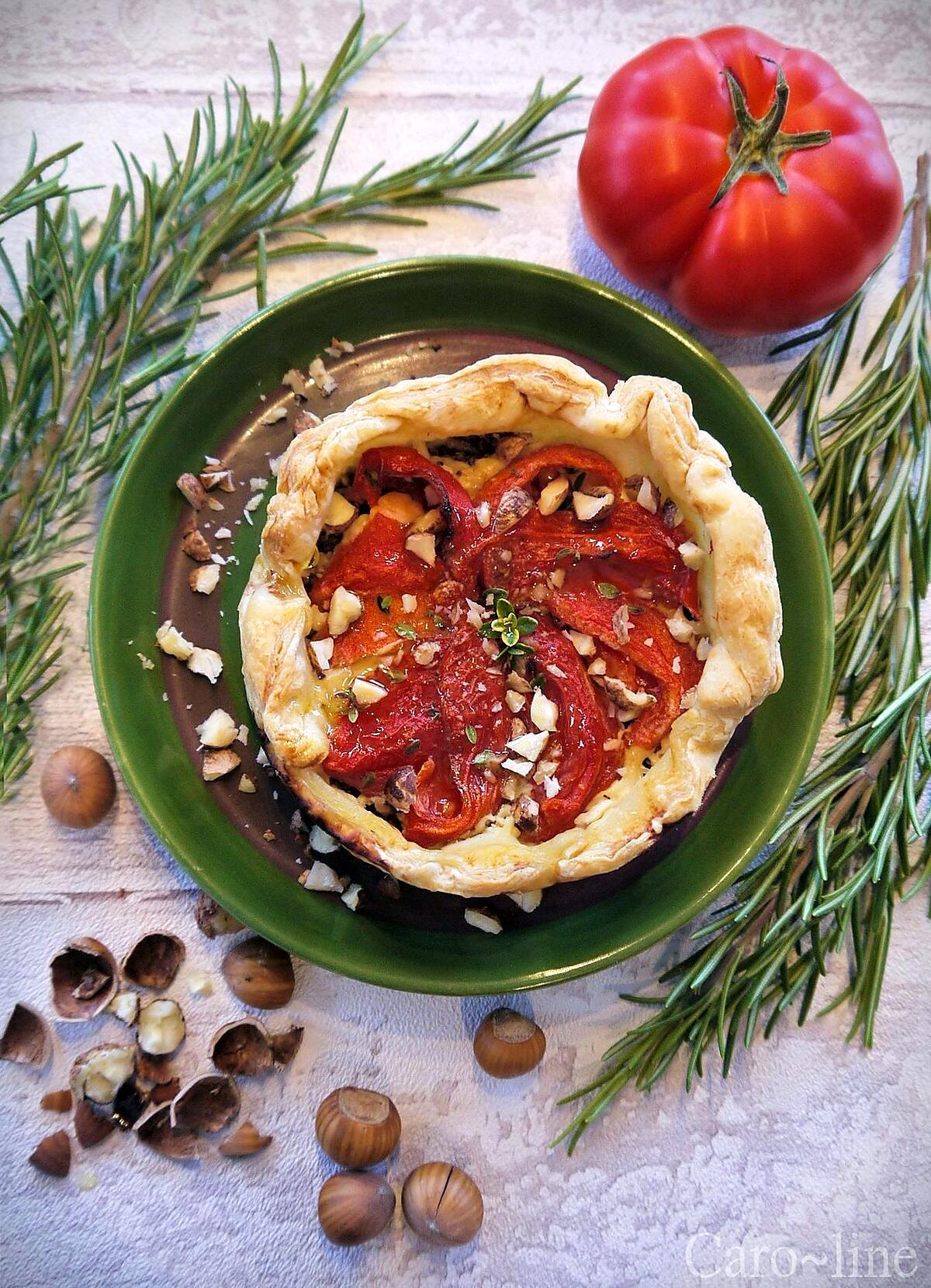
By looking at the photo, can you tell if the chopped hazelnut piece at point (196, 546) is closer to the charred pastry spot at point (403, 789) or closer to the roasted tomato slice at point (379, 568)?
the roasted tomato slice at point (379, 568)

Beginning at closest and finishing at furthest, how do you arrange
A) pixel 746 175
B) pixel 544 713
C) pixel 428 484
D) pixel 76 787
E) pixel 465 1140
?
1. pixel 544 713
2. pixel 428 484
3. pixel 746 175
4. pixel 76 787
5. pixel 465 1140

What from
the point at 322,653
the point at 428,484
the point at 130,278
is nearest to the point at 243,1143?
the point at 322,653

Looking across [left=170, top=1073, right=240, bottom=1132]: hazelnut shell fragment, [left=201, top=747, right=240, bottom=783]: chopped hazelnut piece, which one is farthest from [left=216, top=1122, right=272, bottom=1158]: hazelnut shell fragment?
[left=201, top=747, right=240, bottom=783]: chopped hazelnut piece

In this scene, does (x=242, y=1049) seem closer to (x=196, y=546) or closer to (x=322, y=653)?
(x=322, y=653)

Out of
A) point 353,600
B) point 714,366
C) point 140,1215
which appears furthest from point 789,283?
point 140,1215

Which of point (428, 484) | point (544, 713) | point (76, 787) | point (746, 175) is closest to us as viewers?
point (544, 713)

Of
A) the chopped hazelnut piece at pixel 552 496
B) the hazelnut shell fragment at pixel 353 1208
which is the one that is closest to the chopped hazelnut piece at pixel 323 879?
the hazelnut shell fragment at pixel 353 1208

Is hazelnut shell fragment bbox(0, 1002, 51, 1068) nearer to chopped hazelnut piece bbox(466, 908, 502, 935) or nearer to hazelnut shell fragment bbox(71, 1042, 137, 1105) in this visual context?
hazelnut shell fragment bbox(71, 1042, 137, 1105)

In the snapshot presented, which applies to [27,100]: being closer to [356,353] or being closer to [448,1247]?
[356,353]
